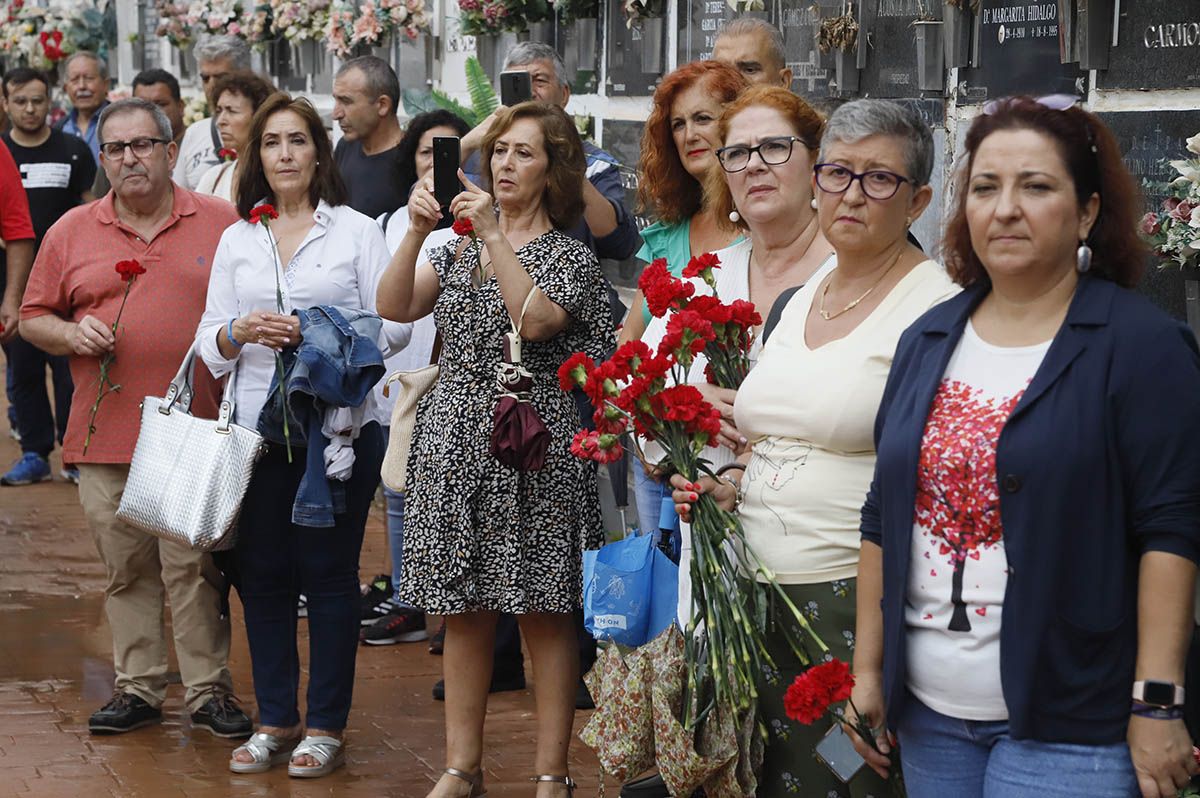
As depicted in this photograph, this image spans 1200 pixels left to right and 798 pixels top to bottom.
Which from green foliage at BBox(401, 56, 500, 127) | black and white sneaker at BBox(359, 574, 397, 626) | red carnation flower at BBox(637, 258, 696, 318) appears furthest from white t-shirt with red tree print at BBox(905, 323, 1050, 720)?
green foliage at BBox(401, 56, 500, 127)

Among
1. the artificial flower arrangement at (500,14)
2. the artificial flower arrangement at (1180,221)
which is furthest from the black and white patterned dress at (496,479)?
the artificial flower arrangement at (500,14)

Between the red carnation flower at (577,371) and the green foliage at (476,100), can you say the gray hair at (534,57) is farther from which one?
the red carnation flower at (577,371)

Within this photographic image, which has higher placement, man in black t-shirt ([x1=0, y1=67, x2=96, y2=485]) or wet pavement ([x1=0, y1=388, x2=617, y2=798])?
man in black t-shirt ([x1=0, y1=67, x2=96, y2=485])

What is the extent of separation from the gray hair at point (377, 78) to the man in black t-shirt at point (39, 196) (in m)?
3.18

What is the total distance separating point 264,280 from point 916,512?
2987mm

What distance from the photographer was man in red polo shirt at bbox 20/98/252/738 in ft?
19.7

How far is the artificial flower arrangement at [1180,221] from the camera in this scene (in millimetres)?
3877

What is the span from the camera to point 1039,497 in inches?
114

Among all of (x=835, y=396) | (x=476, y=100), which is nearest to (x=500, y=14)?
(x=476, y=100)

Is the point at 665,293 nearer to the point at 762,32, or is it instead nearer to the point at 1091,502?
the point at 1091,502

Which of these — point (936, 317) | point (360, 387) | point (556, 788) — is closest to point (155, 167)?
point (360, 387)

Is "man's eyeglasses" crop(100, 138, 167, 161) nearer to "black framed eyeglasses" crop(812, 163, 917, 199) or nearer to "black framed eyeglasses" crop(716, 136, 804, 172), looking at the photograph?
"black framed eyeglasses" crop(716, 136, 804, 172)

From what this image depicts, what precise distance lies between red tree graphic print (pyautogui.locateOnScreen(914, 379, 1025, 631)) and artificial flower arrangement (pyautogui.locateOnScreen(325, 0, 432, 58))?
8052mm

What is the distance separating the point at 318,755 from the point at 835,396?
2.68 m
